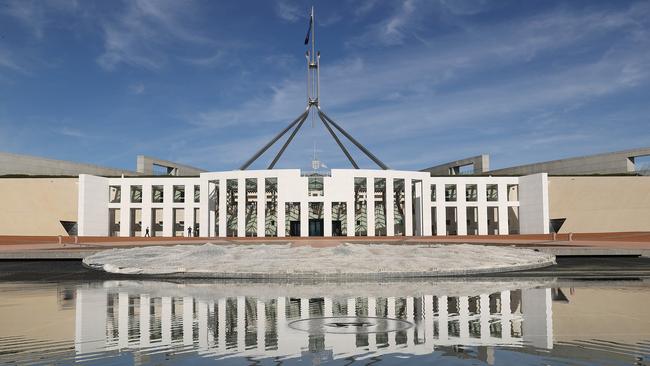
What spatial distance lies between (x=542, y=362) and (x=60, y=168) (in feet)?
202

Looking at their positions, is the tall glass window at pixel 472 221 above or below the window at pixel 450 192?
below

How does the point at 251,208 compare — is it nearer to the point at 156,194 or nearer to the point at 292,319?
the point at 156,194

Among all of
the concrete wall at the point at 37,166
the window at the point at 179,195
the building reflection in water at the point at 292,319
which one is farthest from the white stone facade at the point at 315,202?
the building reflection in water at the point at 292,319

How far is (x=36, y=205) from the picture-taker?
47469 millimetres

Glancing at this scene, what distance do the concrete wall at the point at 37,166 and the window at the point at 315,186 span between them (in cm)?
3105

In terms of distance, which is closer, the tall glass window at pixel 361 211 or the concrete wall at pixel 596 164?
the tall glass window at pixel 361 211

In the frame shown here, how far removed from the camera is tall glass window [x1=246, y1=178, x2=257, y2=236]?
45.8 m

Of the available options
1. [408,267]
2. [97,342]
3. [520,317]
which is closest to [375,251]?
[408,267]

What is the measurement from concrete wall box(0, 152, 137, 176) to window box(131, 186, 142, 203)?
37.5 ft

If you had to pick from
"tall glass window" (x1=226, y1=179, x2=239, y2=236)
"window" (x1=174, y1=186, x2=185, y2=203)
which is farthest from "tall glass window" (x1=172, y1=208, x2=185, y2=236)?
"tall glass window" (x1=226, y1=179, x2=239, y2=236)

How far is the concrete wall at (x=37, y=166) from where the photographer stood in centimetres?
5284

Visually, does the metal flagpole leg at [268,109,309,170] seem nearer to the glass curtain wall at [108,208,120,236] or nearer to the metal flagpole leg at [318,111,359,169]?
the metal flagpole leg at [318,111,359,169]

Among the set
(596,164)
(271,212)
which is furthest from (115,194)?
(596,164)

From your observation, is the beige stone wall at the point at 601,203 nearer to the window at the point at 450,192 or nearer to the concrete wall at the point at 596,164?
the concrete wall at the point at 596,164
